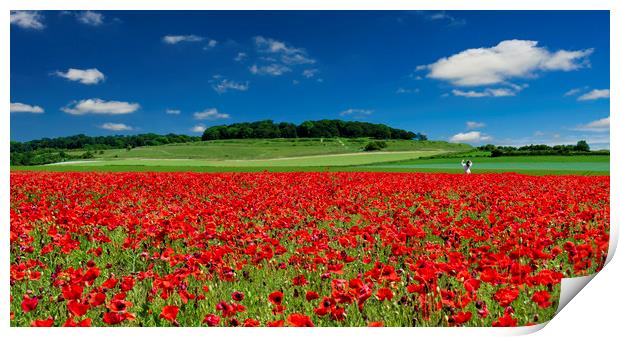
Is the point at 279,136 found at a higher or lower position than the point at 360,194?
higher

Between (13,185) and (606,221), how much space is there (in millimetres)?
11739

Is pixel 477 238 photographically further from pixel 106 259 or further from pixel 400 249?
pixel 106 259

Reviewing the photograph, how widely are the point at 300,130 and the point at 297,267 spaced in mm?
15256

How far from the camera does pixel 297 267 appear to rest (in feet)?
15.0

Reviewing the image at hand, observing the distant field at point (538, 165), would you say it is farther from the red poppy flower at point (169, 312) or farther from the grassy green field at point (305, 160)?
the red poppy flower at point (169, 312)

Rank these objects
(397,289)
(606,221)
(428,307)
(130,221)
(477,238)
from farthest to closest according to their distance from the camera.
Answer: (606,221) → (130,221) → (477,238) → (397,289) → (428,307)

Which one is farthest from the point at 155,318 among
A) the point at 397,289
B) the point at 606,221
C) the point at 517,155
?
the point at 517,155

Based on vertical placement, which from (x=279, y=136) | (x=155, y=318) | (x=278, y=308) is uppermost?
(x=279, y=136)

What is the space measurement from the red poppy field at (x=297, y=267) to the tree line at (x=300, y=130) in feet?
21.5

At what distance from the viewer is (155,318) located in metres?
3.67

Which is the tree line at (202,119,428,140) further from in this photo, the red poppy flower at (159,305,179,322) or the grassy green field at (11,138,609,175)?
the red poppy flower at (159,305,179,322)

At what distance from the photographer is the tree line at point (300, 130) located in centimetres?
A: 1514

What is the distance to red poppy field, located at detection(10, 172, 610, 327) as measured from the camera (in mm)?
3332

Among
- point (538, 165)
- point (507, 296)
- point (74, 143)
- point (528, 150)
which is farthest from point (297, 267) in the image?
point (528, 150)
